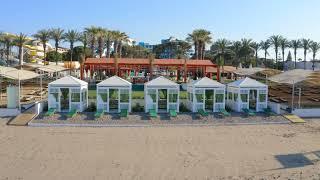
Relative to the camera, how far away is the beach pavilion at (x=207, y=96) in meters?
27.7

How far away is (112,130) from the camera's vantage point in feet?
74.3

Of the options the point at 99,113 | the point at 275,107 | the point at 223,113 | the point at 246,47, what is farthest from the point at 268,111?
the point at 246,47

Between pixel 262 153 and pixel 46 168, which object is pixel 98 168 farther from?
pixel 262 153

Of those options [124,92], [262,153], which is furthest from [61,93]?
[262,153]

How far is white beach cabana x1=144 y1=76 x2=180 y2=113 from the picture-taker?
2722cm

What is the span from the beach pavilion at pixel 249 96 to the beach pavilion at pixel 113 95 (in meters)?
7.32

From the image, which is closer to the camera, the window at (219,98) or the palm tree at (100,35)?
the window at (219,98)

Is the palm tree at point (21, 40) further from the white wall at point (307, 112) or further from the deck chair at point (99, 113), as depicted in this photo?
the white wall at point (307, 112)

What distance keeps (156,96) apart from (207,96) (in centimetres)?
351

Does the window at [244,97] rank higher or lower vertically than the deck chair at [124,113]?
higher

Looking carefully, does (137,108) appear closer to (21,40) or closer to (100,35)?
(100,35)

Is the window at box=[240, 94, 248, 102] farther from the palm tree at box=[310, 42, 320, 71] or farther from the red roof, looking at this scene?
the palm tree at box=[310, 42, 320, 71]

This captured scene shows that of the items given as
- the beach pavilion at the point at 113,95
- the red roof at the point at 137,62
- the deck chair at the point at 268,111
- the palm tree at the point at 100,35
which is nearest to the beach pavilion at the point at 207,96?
the deck chair at the point at 268,111

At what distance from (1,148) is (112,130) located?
6334mm
